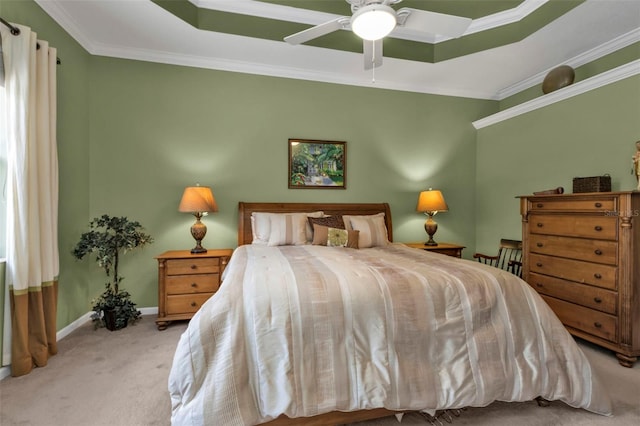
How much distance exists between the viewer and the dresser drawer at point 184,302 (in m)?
2.90

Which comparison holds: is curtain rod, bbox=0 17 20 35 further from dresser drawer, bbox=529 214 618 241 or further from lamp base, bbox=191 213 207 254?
dresser drawer, bbox=529 214 618 241

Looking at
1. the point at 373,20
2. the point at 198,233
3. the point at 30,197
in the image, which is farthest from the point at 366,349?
the point at 30,197

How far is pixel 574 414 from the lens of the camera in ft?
5.47

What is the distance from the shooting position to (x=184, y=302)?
2.93 metres

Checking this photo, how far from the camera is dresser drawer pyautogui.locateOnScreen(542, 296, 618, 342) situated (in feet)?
7.52

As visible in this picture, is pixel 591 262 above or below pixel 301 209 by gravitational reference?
below

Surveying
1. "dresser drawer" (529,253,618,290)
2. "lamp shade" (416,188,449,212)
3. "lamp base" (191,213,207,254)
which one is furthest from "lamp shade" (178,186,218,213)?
"dresser drawer" (529,253,618,290)

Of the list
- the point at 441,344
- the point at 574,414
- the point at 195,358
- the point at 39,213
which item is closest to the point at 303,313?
the point at 195,358

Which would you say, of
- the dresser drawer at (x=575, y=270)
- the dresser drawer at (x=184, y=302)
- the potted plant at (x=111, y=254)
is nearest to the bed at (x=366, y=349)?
the dresser drawer at (x=575, y=270)

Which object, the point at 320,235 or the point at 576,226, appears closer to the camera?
the point at 576,226

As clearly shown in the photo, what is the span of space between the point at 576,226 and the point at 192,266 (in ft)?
11.7

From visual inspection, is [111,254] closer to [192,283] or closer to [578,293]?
[192,283]

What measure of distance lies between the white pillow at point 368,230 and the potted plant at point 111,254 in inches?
86.0

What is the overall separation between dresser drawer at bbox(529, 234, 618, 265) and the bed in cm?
115
